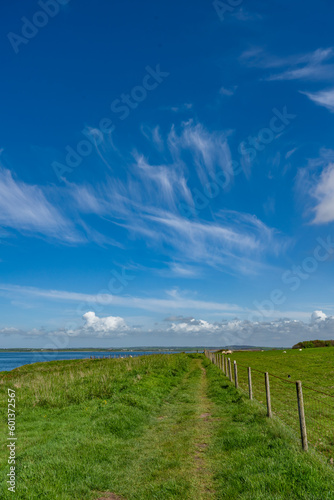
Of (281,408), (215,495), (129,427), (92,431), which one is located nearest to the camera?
(215,495)

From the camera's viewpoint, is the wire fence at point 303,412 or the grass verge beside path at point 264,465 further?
the wire fence at point 303,412

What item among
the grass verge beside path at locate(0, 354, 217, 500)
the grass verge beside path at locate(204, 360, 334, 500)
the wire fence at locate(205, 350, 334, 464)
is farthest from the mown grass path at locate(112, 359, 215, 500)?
the wire fence at locate(205, 350, 334, 464)

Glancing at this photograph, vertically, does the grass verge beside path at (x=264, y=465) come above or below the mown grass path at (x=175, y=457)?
above

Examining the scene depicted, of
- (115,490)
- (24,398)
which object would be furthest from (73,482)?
(24,398)

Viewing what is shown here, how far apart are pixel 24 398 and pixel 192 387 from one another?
1143 centimetres

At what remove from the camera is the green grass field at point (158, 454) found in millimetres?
6863

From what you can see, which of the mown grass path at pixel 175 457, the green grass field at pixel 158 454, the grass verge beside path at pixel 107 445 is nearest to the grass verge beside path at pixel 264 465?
the green grass field at pixel 158 454

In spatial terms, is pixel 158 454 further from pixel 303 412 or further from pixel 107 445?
pixel 303 412

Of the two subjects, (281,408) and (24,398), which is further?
(24,398)

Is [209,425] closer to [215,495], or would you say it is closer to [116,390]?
[215,495]

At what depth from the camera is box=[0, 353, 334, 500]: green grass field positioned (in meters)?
6.86

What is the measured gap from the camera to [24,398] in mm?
18438

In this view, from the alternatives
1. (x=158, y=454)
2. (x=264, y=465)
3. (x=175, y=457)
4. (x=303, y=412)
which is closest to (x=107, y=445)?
(x=158, y=454)

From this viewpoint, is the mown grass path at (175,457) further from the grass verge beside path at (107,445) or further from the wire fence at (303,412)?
the wire fence at (303,412)
